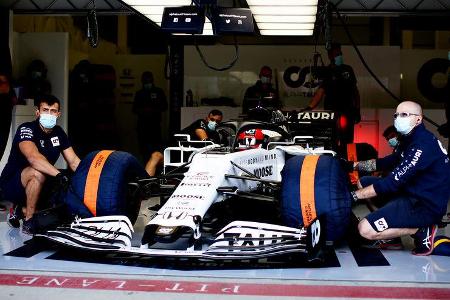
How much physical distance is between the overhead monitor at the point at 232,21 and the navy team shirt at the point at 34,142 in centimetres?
269

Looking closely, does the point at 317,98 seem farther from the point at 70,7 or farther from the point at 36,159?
the point at 36,159

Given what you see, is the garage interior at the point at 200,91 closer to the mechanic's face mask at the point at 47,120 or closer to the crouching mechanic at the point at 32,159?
the crouching mechanic at the point at 32,159

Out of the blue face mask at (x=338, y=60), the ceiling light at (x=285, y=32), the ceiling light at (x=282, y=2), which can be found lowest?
the blue face mask at (x=338, y=60)

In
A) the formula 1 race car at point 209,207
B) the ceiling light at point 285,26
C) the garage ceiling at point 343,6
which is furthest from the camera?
the ceiling light at point 285,26

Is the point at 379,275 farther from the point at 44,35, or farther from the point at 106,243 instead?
the point at 44,35

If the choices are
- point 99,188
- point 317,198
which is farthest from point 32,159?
point 317,198

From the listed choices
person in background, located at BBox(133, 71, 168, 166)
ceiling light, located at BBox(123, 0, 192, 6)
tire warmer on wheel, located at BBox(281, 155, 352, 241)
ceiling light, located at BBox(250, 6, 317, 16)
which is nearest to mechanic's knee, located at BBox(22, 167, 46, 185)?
tire warmer on wheel, located at BBox(281, 155, 352, 241)

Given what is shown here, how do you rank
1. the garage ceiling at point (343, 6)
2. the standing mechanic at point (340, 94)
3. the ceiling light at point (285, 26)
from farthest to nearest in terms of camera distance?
the ceiling light at point (285, 26) < the garage ceiling at point (343, 6) < the standing mechanic at point (340, 94)

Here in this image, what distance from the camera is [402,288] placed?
13.9 feet

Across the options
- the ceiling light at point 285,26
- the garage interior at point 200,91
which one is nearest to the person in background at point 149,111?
the garage interior at point 200,91

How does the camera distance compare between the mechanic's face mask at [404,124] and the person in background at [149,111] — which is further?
the person in background at [149,111]

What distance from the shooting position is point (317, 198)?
4.96m

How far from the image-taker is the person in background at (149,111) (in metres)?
13.8

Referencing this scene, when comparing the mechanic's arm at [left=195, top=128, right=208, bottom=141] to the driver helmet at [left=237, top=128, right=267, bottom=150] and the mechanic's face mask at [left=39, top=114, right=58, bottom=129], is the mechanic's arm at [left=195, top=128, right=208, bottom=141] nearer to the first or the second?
the driver helmet at [left=237, top=128, right=267, bottom=150]
